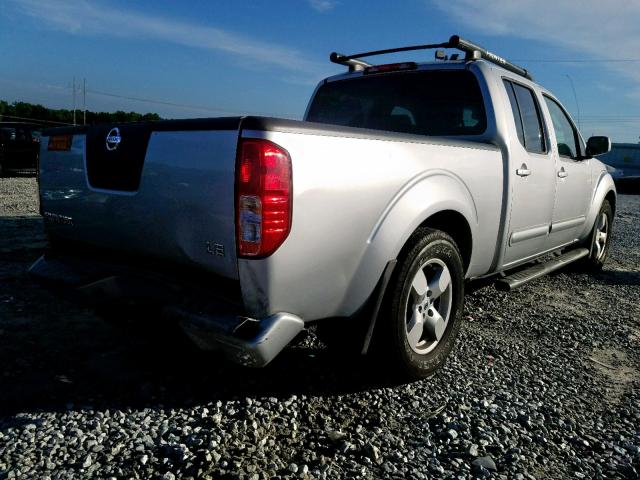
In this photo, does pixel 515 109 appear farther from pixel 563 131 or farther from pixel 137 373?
pixel 137 373

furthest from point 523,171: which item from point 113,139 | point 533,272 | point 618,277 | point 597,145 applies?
point 618,277

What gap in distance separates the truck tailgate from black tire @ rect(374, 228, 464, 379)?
897mm

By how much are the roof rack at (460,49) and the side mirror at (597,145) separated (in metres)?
1.00

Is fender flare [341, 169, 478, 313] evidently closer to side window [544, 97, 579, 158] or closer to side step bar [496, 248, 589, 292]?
side step bar [496, 248, 589, 292]

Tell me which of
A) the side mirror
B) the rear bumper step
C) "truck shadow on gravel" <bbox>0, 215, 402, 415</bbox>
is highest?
the side mirror

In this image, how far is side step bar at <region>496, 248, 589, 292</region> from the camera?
3721 mm

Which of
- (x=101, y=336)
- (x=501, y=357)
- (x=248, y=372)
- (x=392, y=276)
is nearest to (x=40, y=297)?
(x=101, y=336)

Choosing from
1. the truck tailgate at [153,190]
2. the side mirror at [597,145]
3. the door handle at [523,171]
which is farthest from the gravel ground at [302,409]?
the side mirror at [597,145]

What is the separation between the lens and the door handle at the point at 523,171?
3694 millimetres

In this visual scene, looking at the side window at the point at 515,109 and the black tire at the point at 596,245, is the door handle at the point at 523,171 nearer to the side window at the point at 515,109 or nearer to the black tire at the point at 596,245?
the side window at the point at 515,109

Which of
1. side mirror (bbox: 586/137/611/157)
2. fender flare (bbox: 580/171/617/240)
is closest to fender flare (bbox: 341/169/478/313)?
side mirror (bbox: 586/137/611/157)

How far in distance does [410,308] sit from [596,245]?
406 centimetres

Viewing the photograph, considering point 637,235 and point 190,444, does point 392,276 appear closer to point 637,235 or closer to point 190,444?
point 190,444

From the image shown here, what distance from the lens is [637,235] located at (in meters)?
9.73
